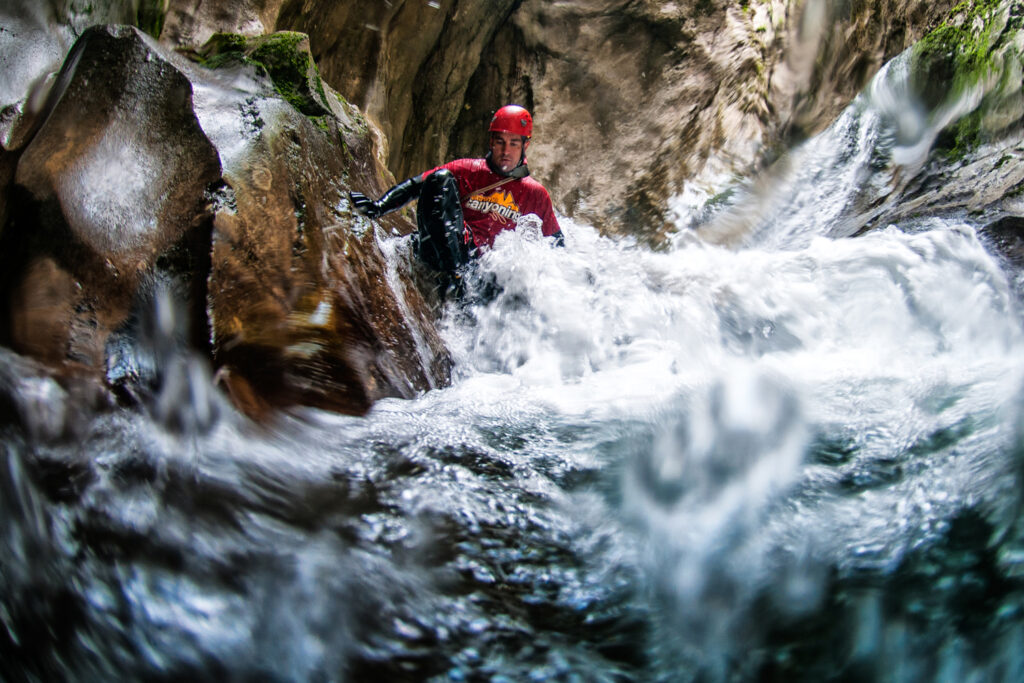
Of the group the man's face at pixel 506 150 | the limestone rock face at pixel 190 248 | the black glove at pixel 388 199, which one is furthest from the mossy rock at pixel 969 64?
the limestone rock face at pixel 190 248

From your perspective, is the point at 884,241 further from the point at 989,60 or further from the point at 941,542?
the point at 941,542

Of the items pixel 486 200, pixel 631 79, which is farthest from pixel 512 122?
pixel 631 79

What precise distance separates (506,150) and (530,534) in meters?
3.31

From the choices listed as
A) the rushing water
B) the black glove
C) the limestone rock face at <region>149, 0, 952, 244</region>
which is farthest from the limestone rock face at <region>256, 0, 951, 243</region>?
the rushing water

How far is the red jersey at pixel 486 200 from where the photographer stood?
4590 mm

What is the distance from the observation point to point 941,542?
1681mm

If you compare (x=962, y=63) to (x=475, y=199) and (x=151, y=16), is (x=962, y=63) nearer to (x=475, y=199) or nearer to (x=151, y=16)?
(x=475, y=199)

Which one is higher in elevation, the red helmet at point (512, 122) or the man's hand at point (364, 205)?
the red helmet at point (512, 122)

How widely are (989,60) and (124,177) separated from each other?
19.8ft

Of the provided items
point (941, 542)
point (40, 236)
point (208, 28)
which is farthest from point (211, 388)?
point (208, 28)

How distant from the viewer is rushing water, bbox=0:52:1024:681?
1.42 m

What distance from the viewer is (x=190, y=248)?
8.96 feet

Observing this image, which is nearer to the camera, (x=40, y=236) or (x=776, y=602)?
(x=776, y=602)

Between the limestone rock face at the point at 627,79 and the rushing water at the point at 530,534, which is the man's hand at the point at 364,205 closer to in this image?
the rushing water at the point at 530,534
